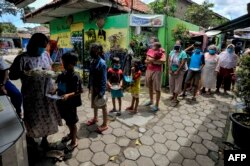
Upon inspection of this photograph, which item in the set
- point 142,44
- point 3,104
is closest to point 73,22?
point 142,44

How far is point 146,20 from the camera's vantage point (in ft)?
23.2

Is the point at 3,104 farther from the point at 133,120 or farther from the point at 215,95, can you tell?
the point at 215,95

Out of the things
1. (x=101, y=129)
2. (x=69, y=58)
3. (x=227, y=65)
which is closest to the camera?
(x=69, y=58)

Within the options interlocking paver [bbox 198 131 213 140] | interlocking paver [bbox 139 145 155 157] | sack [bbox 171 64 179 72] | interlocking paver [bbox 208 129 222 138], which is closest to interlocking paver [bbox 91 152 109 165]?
interlocking paver [bbox 139 145 155 157]

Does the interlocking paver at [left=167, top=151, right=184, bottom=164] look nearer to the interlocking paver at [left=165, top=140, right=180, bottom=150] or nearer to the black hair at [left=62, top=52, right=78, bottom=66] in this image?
the interlocking paver at [left=165, top=140, right=180, bottom=150]

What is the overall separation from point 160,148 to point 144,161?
1.64ft

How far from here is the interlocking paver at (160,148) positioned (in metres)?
3.43

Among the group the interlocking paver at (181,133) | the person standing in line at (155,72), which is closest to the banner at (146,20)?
the person standing in line at (155,72)

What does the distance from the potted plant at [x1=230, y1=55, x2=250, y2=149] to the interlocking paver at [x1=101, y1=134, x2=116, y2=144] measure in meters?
2.34

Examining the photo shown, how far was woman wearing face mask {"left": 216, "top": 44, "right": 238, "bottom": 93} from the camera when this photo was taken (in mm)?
6711

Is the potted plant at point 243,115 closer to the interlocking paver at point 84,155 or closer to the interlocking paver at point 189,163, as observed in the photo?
the interlocking paver at point 189,163

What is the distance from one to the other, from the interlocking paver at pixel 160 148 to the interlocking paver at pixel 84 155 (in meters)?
1.18

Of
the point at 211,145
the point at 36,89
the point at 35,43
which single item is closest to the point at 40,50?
the point at 35,43

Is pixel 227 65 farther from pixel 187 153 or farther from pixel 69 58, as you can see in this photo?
pixel 69 58
